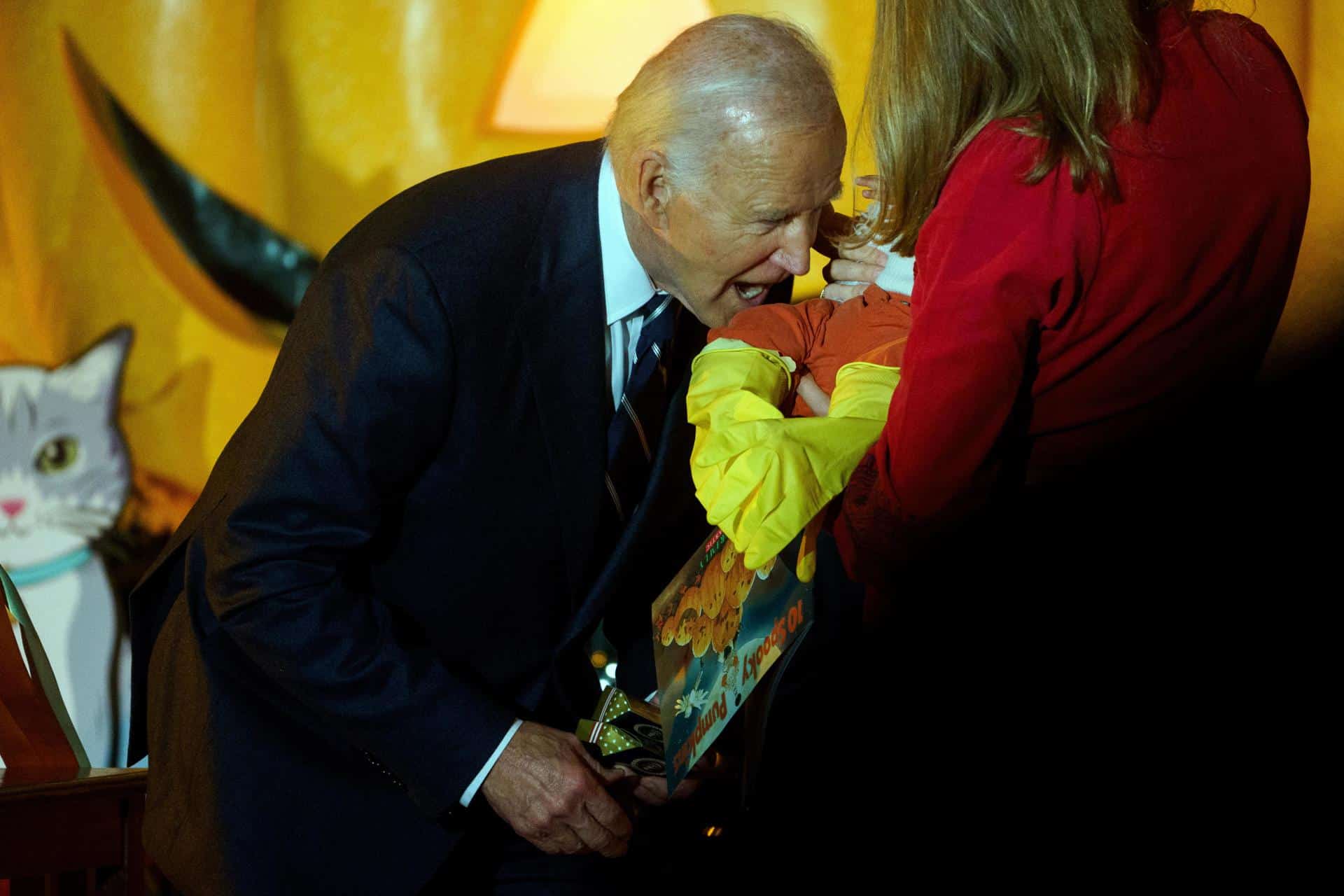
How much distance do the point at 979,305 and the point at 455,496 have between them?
717 mm

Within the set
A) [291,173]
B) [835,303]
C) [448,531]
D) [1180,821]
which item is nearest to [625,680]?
[448,531]

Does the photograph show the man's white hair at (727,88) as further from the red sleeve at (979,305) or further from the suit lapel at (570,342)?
the red sleeve at (979,305)

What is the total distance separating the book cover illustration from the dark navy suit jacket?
277mm

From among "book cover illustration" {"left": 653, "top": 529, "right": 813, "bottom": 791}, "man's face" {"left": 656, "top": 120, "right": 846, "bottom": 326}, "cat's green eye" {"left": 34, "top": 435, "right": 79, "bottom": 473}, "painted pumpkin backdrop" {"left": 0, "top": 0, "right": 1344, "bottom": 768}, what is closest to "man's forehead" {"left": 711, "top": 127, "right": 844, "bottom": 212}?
"man's face" {"left": 656, "top": 120, "right": 846, "bottom": 326}

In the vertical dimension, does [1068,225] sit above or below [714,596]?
above

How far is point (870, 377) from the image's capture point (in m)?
1.12

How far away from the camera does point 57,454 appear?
229cm

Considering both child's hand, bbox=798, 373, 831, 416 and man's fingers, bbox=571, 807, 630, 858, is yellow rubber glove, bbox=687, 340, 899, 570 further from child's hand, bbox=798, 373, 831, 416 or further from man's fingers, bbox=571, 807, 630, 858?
man's fingers, bbox=571, 807, 630, 858

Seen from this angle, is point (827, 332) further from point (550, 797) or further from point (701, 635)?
point (550, 797)

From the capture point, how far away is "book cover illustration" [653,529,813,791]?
0.98 meters

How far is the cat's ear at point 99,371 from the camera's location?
7.44 feet

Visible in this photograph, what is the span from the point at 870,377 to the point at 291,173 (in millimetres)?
1579

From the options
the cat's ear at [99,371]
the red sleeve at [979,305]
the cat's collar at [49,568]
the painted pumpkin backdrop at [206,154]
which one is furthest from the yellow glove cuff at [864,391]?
the cat's collar at [49,568]

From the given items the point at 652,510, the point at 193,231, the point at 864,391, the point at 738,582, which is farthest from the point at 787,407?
the point at 193,231
